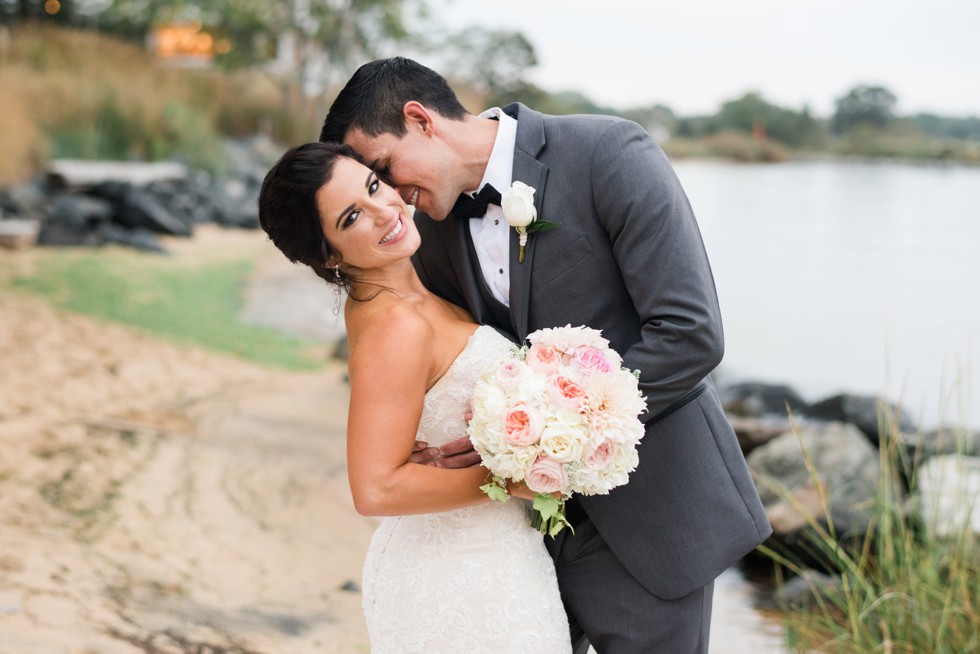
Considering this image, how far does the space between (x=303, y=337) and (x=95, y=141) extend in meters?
7.46

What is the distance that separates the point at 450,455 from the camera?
7.52 ft

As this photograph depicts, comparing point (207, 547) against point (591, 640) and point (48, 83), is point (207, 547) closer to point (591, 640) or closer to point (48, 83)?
point (591, 640)

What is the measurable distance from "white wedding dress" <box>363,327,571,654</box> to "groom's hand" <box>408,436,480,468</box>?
74 mm

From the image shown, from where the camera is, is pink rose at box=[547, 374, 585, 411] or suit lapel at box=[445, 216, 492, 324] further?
suit lapel at box=[445, 216, 492, 324]

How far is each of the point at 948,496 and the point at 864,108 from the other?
26.0 metres

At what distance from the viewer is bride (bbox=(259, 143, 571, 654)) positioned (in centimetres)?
218

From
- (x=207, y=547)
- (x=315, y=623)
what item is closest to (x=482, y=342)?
(x=315, y=623)

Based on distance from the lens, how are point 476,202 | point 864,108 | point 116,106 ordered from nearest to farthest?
point 476,202 < point 116,106 < point 864,108

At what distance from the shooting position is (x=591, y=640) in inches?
95.9

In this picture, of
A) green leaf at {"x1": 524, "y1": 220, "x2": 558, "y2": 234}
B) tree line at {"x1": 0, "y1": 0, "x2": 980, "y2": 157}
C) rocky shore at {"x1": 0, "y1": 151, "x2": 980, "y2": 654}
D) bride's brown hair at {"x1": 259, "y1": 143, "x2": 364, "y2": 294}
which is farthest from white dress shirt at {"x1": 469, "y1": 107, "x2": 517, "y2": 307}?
tree line at {"x1": 0, "y1": 0, "x2": 980, "y2": 157}

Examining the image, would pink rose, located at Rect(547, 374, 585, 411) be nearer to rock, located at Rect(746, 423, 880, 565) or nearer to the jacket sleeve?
the jacket sleeve

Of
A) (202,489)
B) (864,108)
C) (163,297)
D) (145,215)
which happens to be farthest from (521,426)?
(864,108)

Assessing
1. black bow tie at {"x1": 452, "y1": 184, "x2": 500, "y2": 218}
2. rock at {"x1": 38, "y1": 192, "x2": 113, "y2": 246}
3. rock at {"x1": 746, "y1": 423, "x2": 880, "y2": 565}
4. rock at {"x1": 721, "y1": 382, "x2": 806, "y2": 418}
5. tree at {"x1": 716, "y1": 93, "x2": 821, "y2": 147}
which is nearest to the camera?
black bow tie at {"x1": 452, "y1": 184, "x2": 500, "y2": 218}

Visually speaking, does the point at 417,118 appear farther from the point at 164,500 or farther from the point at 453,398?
the point at 164,500
